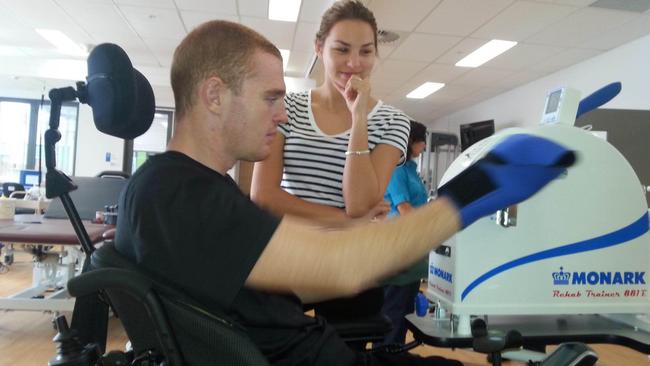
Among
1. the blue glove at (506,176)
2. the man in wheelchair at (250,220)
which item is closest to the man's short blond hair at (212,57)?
the man in wheelchair at (250,220)

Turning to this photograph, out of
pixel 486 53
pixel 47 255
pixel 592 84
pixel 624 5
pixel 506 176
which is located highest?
pixel 486 53

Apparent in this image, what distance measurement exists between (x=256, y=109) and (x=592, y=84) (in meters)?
6.14

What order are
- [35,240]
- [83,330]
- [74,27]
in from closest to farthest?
[83,330], [35,240], [74,27]

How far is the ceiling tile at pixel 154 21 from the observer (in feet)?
16.1

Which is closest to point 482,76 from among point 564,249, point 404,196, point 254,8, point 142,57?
point 254,8

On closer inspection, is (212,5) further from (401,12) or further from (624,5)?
(624,5)

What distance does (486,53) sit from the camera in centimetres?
582

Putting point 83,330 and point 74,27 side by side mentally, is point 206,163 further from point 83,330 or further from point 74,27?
point 74,27

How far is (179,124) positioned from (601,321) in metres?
1.27

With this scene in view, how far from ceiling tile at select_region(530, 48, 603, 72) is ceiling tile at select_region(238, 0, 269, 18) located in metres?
3.70

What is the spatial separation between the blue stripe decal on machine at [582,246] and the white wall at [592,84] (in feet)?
14.6

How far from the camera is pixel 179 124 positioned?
2.62 feet

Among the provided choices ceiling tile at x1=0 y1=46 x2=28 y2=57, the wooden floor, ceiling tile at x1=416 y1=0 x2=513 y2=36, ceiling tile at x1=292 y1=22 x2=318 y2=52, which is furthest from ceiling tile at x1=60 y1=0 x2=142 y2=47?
ceiling tile at x1=416 y1=0 x2=513 y2=36

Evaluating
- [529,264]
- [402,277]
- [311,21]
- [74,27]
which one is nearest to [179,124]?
[402,277]
